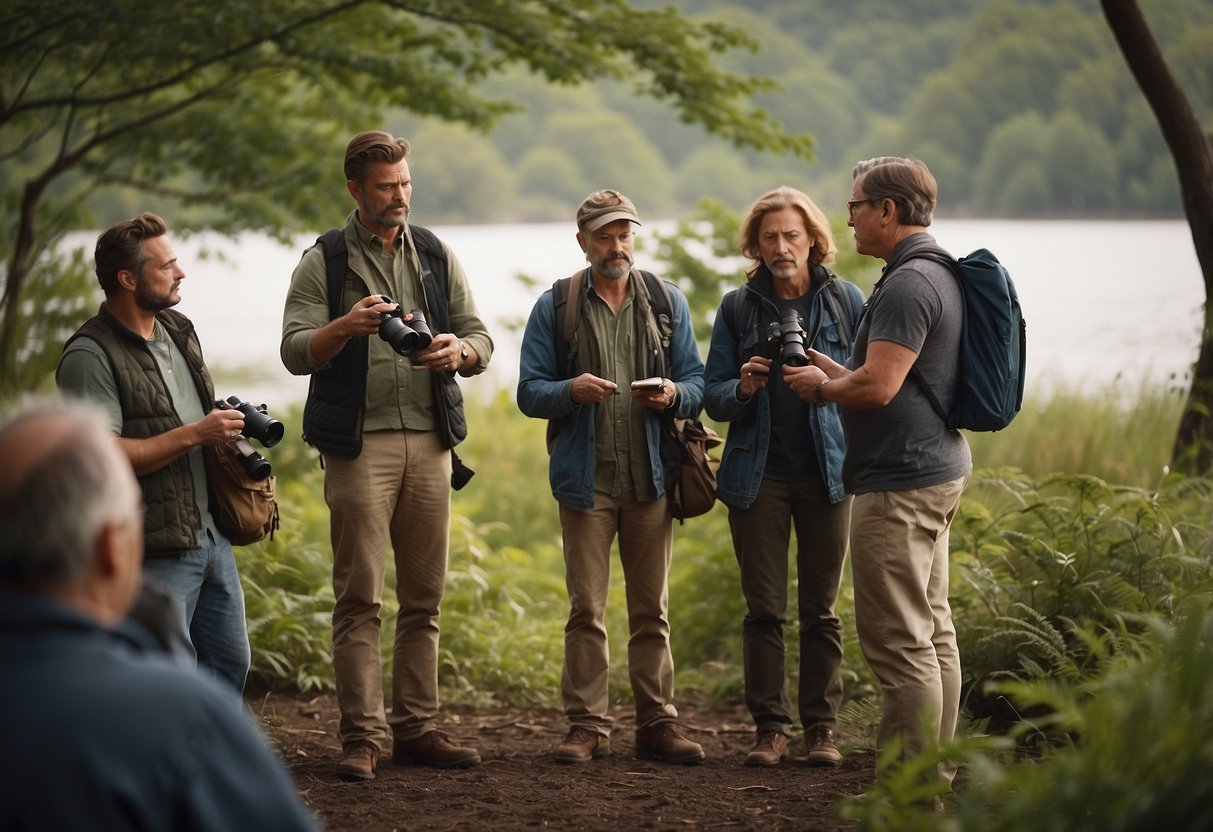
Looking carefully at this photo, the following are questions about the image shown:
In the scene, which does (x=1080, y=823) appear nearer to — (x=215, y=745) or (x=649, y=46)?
(x=215, y=745)

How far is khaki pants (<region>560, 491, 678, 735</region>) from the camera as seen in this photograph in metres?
4.87

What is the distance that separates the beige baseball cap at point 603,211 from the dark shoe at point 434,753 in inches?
81.3

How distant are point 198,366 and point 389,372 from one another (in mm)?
736

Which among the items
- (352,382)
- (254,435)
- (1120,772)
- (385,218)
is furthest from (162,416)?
(1120,772)

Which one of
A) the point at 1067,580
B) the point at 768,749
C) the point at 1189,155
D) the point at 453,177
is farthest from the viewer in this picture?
the point at 453,177

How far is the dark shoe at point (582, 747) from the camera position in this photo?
4.82 metres

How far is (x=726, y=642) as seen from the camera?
685 cm

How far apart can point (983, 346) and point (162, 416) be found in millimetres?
2627

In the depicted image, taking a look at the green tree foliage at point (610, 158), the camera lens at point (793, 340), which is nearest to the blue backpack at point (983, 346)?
the camera lens at point (793, 340)

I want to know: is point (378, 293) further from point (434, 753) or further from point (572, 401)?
point (434, 753)

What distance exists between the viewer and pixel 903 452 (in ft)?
12.9

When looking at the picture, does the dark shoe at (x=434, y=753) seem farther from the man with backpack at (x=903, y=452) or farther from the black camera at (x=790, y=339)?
the black camera at (x=790, y=339)

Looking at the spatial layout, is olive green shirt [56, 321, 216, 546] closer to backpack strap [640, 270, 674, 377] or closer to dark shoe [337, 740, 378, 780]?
dark shoe [337, 740, 378, 780]

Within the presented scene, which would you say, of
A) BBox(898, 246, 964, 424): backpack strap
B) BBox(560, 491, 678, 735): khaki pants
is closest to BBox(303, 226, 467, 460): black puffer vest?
BBox(560, 491, 678, 735): khaki pants
